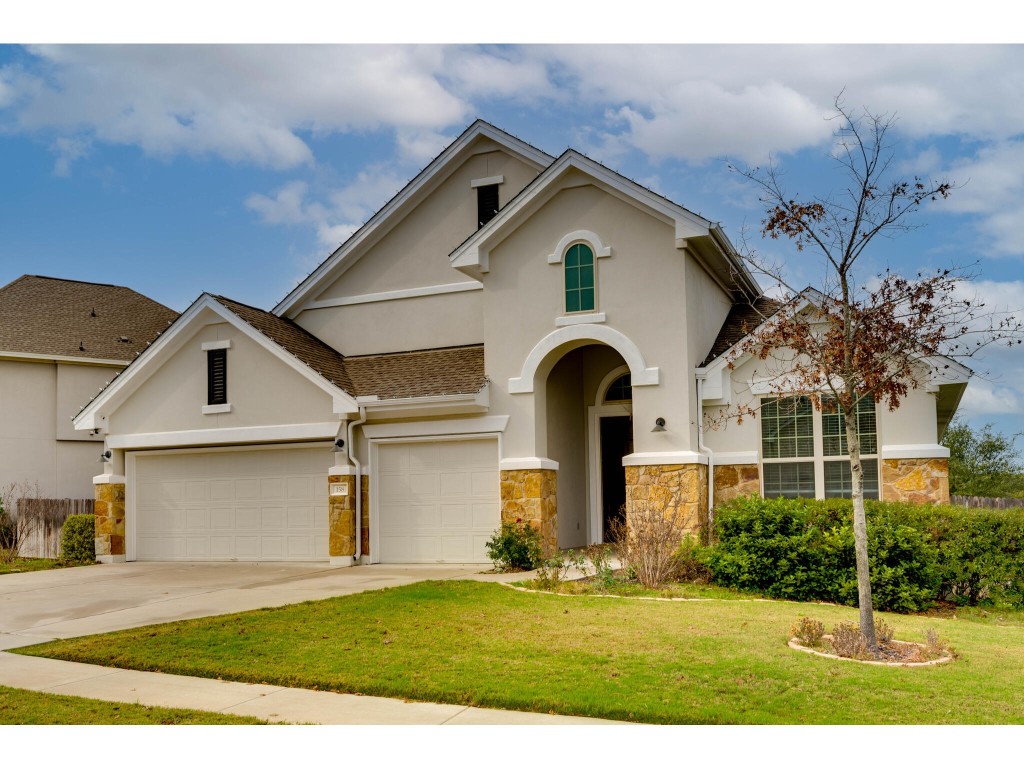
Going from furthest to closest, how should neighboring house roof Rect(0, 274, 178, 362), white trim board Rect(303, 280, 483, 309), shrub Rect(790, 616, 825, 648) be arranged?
1. neighboring house roof Rect(0, 274, 178, 362)
2. white trim board Rect(303, 280, 483, 309)
3. shrub Rect(790, 616, 825, 648)

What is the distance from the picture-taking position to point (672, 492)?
16.1 metres

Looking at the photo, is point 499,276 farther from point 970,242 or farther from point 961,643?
point 961,643

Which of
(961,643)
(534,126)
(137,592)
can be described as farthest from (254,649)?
(534,126)

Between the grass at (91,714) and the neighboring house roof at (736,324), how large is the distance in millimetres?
11782

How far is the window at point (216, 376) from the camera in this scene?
19.0 meters

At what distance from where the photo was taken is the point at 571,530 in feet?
62.2

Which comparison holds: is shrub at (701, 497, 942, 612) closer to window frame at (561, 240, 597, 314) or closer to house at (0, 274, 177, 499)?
window frame at (561, 240, 597, 314)

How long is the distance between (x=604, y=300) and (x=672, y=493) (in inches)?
144

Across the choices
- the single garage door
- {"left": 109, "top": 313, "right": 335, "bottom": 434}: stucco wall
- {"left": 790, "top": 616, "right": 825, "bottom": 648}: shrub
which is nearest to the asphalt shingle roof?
{"left": 109, "top": 313, "right": 335, "bottom": 434}: stucco wall

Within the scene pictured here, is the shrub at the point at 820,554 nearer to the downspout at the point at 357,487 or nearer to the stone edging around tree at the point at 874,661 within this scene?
the stone edging around tree at the point at 874,661

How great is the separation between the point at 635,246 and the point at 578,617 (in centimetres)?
807

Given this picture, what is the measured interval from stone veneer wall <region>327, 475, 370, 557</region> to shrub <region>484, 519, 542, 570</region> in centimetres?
293

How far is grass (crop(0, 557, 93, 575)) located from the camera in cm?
1904

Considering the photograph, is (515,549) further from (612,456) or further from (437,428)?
(612,456)
